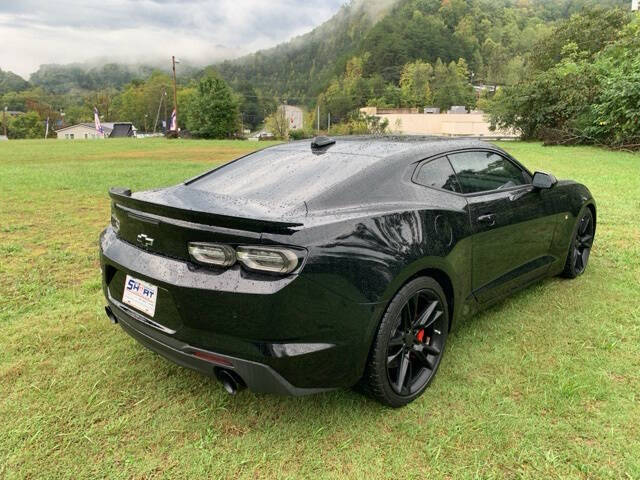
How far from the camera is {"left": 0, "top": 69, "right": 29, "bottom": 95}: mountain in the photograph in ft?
405

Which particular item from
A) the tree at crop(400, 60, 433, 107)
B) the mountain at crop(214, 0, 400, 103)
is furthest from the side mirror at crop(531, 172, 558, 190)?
the mountain at crop(214, 0, 400, 103)

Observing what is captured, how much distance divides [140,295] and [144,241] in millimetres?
265

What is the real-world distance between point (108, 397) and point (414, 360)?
1661mm

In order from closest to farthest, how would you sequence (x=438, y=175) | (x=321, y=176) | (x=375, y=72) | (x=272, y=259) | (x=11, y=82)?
(x=272, y=259), (x=321, y=176), (x=438, y=175), (x=375, y=72), (x=11, y=82)

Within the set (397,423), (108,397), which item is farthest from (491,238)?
(108,397)

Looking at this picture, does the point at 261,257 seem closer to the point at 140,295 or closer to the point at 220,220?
the point at 220,220

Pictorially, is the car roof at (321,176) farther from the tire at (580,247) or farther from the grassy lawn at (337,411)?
the tire at (580,247)

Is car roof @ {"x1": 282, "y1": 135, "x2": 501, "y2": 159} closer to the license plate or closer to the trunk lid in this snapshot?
the trunk lid

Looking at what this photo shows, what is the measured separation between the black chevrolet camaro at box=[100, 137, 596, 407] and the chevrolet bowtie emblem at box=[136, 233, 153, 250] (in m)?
0.01

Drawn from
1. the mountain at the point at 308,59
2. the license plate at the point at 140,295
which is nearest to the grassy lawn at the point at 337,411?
the license plate at the point at 140,295

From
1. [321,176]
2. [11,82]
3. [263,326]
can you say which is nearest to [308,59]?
[11,82]

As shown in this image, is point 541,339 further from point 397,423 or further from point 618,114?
point 618,114

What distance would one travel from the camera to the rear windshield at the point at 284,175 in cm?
237

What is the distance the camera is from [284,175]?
8.63 ft
